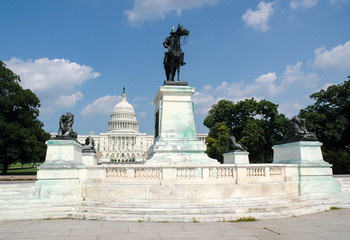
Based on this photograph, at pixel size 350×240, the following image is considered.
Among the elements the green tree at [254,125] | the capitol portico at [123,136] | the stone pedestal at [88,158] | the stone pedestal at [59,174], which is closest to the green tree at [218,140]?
the green tree at [254,125]

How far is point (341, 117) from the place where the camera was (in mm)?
40281

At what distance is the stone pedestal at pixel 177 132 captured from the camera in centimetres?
1490

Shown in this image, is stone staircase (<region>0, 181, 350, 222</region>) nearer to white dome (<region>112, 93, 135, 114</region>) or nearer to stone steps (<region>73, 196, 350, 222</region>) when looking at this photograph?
stone steps (<region>73, 196, 350, 222</region>)

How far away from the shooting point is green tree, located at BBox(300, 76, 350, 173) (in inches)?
1572

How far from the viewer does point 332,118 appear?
143 ft

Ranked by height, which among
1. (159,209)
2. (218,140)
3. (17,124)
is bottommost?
(159,209)

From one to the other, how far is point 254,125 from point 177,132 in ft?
111

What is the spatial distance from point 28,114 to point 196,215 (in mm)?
40317

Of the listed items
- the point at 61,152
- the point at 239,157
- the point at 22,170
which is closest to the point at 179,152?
the point at 61,152

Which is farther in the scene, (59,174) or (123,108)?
(123,108)

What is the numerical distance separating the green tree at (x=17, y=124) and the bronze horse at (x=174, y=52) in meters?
29.8

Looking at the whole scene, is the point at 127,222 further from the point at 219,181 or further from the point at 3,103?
the point at 3,103

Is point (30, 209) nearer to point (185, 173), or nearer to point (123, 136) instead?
point (185, 173)

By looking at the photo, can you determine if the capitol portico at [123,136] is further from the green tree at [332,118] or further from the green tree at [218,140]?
the green tree at [332,118]
